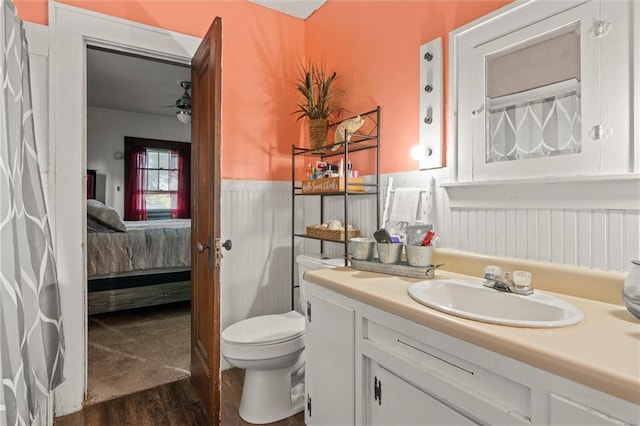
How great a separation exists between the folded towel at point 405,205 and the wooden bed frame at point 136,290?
2.68 metres

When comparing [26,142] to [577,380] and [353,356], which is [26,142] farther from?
[577,380]

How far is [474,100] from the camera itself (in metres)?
1.52

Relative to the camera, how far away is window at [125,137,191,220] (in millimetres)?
5770

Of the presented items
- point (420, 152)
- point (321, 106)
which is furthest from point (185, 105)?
point (420, 152)

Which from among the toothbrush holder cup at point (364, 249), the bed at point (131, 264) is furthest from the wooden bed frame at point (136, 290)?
the toothbrush holder cup at point (364, 249)

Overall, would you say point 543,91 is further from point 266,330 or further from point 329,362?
point 266,330

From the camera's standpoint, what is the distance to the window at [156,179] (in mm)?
5770

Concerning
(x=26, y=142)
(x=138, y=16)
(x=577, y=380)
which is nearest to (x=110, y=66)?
(x=138, y=16)

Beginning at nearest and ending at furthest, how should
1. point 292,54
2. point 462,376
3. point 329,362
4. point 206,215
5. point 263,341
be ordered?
point 462,376 → point 329,362 → point 263,341 → point 206,215 → point 292,54

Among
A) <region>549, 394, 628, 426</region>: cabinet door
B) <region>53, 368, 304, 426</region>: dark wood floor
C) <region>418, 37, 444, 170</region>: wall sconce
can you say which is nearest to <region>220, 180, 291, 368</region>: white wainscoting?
<region>53, 368, 304, 426</region>: dark wood floor

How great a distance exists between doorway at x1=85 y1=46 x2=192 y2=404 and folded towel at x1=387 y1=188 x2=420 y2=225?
1.73m

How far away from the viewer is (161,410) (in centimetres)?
194

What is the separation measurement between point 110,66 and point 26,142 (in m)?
2.73

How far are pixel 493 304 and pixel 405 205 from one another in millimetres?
694
